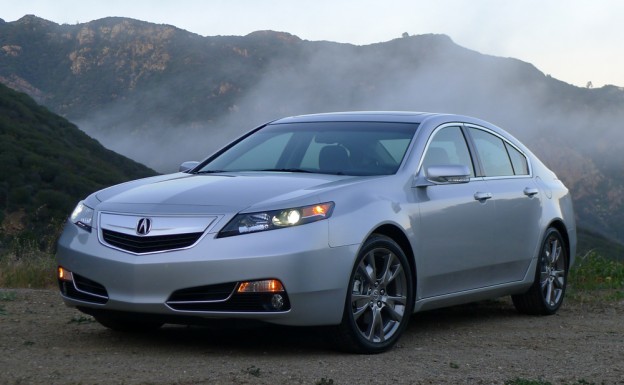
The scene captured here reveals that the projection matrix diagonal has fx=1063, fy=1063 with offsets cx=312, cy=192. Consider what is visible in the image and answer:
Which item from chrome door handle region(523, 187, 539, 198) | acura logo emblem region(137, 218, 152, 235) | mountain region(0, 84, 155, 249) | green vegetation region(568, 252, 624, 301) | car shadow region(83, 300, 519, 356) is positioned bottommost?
mountain region(0, 84, 155, 249)

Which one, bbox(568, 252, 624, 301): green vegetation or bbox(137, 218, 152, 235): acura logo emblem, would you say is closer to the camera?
bbox(137, 218, 152, 235): acura logo emblem

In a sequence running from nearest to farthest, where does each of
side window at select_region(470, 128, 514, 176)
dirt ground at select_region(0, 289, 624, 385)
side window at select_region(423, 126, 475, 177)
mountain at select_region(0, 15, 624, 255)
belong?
dirt ground at select_region(0, 289, 624, 385), side window at select_region(423, 126, 475, 177), side window at select_region(470, 128, 514, 176), mountain at select_region(0, 15, 624, 255)

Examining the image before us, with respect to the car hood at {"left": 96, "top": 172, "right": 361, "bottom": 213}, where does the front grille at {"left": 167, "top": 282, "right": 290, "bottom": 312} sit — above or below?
below

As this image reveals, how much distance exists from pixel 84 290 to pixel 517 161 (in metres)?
4.03

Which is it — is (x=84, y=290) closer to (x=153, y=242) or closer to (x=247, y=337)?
(x=153, y=242)

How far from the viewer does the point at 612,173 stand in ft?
354

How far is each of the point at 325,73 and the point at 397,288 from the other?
11931cm

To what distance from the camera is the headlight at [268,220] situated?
600 cm

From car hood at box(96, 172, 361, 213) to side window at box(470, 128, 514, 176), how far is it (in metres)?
1.83

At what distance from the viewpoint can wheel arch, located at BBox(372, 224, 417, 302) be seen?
22.0ft

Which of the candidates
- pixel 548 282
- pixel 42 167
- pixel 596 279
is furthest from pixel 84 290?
pixel 42 167

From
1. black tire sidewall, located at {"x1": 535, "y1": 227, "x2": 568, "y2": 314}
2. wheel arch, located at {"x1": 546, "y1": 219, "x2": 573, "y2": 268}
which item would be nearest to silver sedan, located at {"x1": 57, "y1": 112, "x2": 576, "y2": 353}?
black tire sidewall, located at {"x1": 535, "y1": 227, "x2": 568, "y2": 314}

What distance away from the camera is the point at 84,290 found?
6465 millimetres

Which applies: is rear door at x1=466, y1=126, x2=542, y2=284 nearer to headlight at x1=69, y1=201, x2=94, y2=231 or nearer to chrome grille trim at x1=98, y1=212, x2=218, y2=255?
chrome grille trim at x1=98, y1=212, x2=218, y2=255
